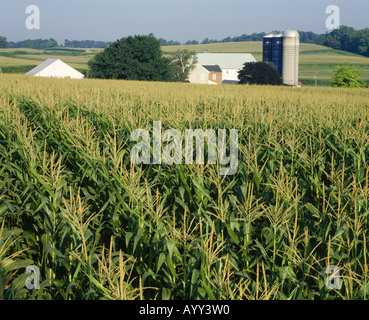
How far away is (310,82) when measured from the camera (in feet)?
328

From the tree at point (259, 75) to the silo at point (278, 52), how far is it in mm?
30664

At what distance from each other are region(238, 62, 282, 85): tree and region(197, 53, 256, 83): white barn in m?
49.4

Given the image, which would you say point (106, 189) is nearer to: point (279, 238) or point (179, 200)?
point (179, 200)

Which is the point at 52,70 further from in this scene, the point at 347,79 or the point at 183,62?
the point at 347,79

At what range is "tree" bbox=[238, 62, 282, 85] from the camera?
5991cm

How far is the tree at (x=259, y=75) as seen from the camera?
59906 mm

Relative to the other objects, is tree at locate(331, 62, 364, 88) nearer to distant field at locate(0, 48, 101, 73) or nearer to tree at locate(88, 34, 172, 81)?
tree at locate(88, 34, 172, 81)

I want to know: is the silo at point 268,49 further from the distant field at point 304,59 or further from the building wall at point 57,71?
the building wall at point 57,71

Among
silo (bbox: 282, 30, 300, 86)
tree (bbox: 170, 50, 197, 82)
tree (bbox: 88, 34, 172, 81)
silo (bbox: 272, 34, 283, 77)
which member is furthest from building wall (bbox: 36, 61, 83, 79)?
silo (bbox: 272, 34, 283, 77)

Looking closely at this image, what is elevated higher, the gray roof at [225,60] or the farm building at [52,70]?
the gray roof at [225,60]

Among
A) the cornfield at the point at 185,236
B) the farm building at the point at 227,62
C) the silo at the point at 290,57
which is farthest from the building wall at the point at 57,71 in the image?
the cornfield at the point at 185,236

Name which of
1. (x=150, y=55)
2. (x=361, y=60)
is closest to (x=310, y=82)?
(x=361, y=60)

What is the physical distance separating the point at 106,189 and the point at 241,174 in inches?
69.2

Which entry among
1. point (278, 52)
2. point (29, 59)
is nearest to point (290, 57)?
point (278, 52)
